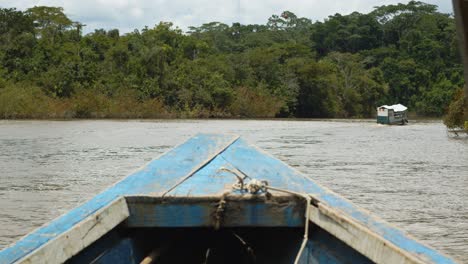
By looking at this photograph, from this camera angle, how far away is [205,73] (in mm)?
50562

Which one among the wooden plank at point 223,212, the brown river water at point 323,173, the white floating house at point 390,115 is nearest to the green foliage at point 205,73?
the white floating house at point 390,115

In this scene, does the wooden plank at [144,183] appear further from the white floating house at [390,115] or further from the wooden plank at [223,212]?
the white floating house at [390,115]

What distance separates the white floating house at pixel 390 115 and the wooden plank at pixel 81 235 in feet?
122

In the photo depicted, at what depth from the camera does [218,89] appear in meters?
49.8

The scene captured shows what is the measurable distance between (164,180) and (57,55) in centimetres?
4611

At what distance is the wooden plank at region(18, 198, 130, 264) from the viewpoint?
264 cm

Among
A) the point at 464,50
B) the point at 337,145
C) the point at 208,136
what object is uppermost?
the point at 464,50

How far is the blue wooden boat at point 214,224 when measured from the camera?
2.74 m

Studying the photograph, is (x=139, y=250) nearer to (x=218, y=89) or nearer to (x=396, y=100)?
(x=218, y=89)

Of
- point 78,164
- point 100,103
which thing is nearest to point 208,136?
point 78,164

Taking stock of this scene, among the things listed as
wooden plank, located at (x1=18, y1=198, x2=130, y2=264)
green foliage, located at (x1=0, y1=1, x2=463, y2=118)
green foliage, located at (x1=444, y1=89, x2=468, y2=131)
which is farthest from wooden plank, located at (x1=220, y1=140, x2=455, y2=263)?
green foliage, located at (x1=0, y1=1, x2=463, y2=118)

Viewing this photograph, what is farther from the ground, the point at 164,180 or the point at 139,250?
the point at 164,180

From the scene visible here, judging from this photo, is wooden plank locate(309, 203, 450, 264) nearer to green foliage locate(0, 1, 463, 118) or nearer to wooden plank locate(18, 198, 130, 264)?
wooden plank locate(18, 198, 130, 264)

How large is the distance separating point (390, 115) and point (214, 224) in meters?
37.7
